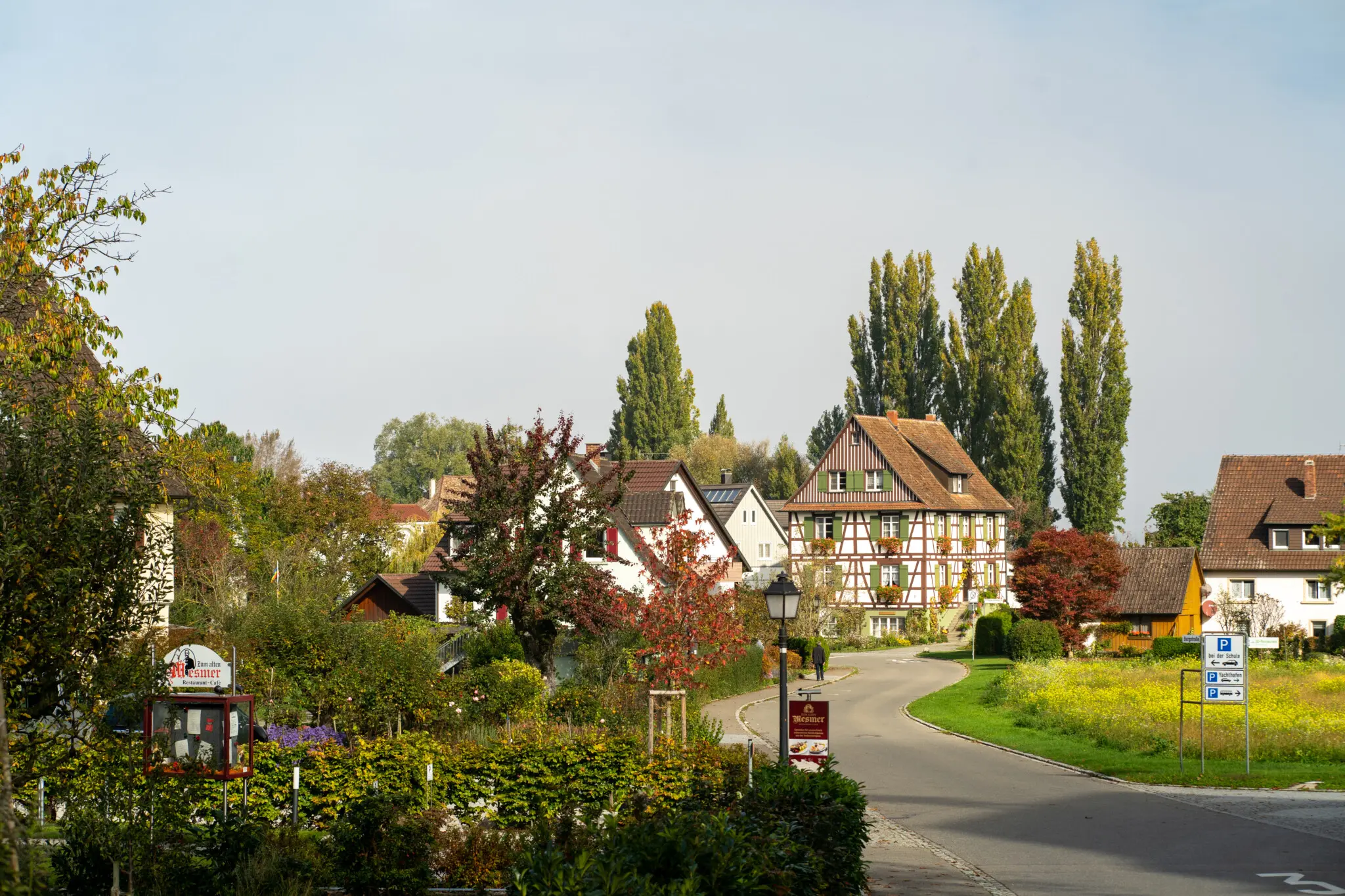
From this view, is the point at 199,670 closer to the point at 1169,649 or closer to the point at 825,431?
the point at 1169,649

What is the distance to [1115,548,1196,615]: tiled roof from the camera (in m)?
54.5

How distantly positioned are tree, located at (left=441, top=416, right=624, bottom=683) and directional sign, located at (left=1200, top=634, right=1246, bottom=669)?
12.1m

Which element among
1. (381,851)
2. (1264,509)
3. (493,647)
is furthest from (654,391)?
(381,851)

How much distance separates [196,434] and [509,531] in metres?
13.9

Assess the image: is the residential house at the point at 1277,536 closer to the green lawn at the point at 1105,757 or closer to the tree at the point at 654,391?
the green lawn at the point at 1105,757

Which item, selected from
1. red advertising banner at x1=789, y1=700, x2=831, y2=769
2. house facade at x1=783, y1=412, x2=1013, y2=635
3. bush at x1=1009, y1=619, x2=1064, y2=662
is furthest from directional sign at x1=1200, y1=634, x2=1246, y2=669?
house facade at x1=783, y1=412, x2=1013, y2=635

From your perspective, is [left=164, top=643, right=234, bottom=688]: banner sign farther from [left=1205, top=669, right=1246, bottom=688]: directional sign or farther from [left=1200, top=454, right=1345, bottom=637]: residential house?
[left=1200, top=454, right=1345, bottom=637]: residential house

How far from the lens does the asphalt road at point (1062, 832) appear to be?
15.0 metres

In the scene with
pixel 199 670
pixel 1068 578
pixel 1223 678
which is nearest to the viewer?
pixel 199 670

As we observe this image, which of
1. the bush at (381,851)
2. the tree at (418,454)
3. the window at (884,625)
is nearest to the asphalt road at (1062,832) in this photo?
the bush at (381,851)

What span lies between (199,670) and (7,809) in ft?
45.0

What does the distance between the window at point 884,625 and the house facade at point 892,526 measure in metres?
0.03

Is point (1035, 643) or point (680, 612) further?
point (1035, 643)

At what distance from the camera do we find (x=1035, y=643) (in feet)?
160
